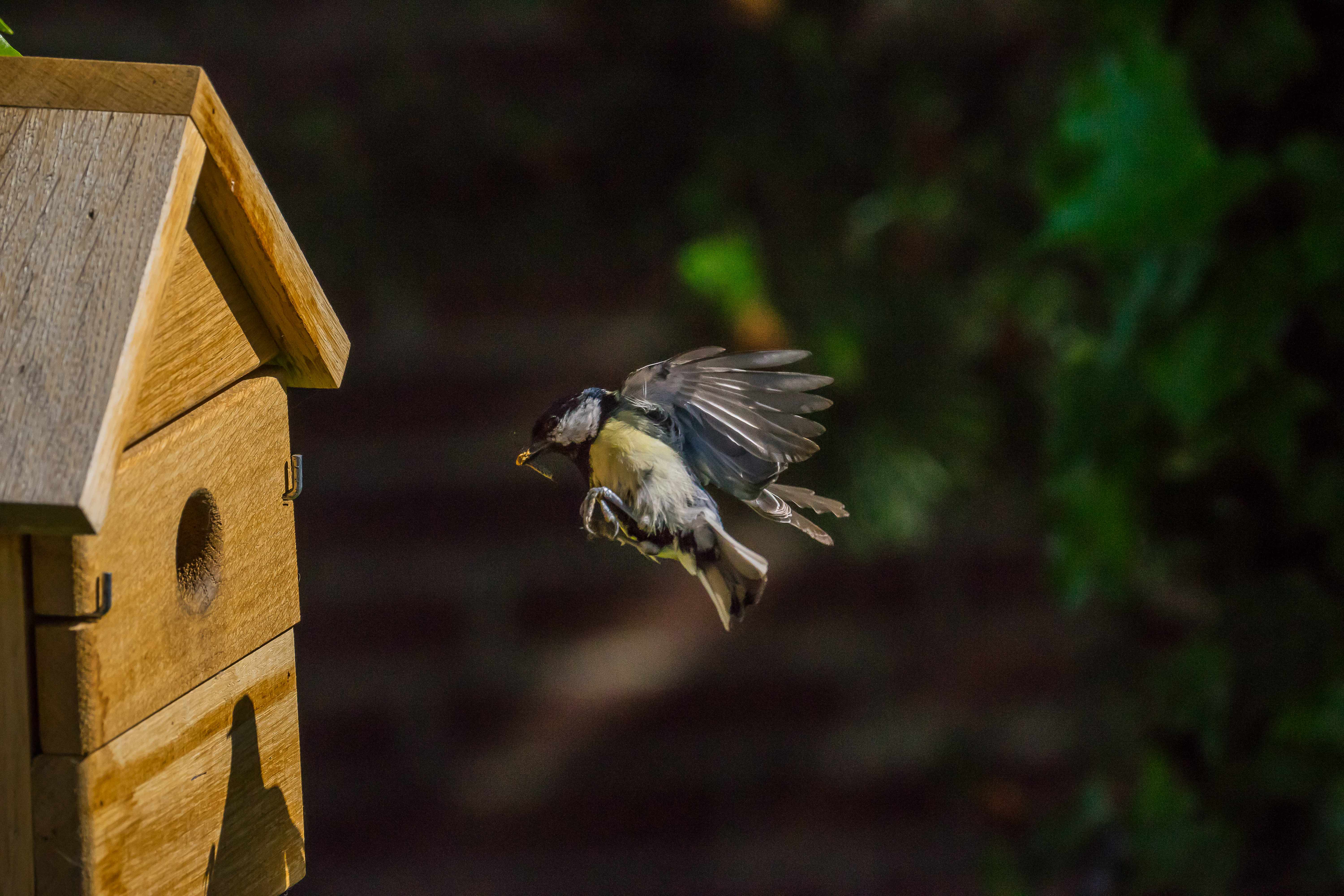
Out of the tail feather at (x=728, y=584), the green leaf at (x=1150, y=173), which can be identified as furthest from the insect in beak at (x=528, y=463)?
the green leaf at (x=1150, y=173)

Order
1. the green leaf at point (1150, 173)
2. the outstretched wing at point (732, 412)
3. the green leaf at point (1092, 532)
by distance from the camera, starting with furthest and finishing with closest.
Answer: the green leaf at point (1092, 532) < the green leaf at point (1150, 173) < the outstretched wing at point (732, 412)

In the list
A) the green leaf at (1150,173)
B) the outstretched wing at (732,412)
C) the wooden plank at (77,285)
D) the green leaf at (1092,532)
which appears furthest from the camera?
the green leaf at (1092,532)

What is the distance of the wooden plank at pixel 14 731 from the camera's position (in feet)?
1.95

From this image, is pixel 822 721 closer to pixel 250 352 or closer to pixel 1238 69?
pixel 1238 69

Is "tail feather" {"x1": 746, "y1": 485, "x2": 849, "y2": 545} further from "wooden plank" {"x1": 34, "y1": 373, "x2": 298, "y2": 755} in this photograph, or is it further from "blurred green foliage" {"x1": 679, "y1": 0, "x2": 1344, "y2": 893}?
"blurred green foliage" {"x1": 679, "y1": 0, "x2": 1344, "y2": 893}

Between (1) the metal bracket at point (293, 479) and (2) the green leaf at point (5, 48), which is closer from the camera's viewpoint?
(2) the green leaf at point (5, 48)

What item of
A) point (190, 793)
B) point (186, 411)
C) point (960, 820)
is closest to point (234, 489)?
point (186, 411)

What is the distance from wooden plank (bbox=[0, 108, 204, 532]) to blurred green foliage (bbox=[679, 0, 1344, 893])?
1003 millimetres

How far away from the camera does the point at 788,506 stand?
2.89 ft

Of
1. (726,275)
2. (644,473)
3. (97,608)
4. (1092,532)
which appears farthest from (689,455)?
(1092,532)

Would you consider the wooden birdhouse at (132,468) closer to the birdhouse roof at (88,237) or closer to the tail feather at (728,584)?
the birdhouse roof at (88,237)

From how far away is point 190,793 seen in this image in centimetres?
72

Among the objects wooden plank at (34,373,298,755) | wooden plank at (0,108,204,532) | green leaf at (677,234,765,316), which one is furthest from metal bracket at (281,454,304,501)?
green leaf at (677,234,765,316)

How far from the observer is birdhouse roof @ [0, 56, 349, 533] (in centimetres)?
54
